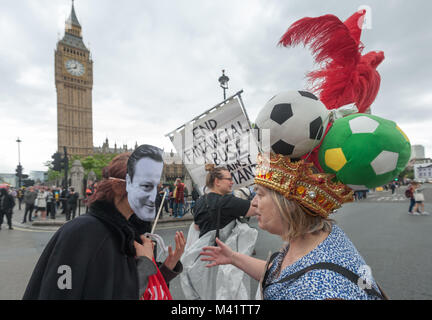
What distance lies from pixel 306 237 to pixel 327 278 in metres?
0.28

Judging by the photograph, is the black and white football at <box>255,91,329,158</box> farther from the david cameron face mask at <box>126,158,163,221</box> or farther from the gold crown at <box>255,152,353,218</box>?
the david cameron face mask at <box>126,158,163,221</box>

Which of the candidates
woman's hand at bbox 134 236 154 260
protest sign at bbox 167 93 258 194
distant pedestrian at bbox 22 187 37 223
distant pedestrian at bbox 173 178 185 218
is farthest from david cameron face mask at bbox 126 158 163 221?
distant pedestrian at bbox 22 187 37 223

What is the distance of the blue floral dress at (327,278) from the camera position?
0.98m

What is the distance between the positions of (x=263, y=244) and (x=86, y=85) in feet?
276

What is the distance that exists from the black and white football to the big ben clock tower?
8153cm

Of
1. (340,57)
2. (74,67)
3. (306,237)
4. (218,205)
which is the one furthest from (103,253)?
(74,67)

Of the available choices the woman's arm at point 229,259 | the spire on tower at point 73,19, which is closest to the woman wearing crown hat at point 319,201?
the woman's arm at point 229,259

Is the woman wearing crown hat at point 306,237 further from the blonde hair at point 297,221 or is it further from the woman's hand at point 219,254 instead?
the woman's hand at point 219,254

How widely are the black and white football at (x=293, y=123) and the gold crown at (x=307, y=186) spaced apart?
0.25 feet

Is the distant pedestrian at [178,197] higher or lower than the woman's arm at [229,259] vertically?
lower

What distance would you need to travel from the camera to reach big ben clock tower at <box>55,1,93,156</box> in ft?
234

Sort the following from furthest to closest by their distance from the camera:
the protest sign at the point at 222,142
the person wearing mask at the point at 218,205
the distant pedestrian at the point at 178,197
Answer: the distant pedestrian at the point at 178,197
the person wearing mask at the point at 218,205
the protest sign at the point at 222,142
